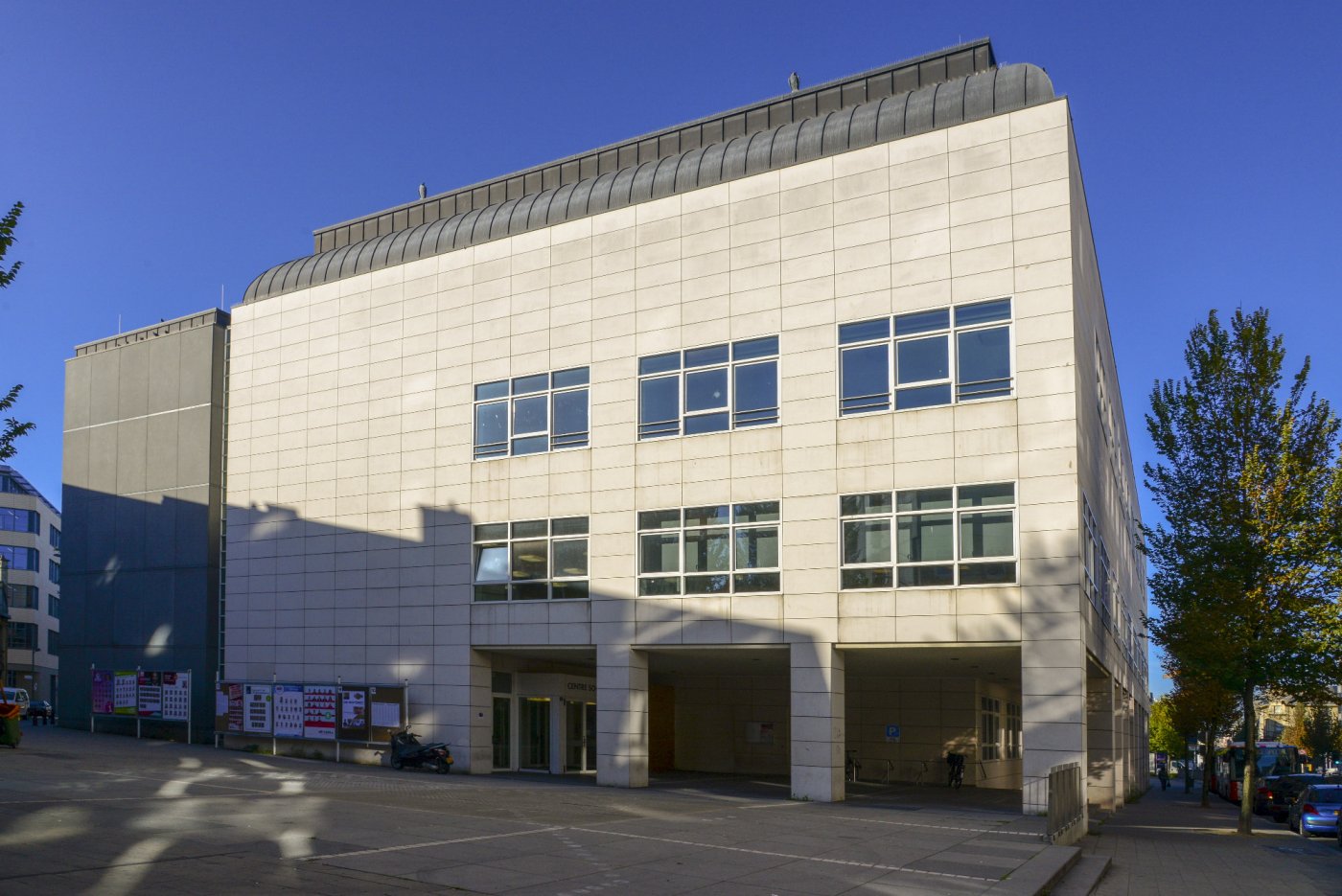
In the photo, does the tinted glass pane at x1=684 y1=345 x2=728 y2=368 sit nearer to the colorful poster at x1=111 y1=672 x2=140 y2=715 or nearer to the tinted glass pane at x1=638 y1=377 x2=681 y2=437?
the tinted glass pane at x1=638 y1=377 x2=681 y2=437

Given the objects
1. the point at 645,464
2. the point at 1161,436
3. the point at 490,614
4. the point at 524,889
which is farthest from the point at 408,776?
the point at 1161,436

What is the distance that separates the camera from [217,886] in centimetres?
1196

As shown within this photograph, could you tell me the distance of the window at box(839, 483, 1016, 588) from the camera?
24906 mm

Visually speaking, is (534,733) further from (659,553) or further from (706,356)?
(706,356)

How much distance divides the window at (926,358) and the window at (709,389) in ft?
6.56

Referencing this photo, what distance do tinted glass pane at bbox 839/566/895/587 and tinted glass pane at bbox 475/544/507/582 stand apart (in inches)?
395

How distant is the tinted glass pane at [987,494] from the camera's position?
81.8 feet

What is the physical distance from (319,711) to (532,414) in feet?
36.1

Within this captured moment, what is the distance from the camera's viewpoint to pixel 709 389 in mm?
29125

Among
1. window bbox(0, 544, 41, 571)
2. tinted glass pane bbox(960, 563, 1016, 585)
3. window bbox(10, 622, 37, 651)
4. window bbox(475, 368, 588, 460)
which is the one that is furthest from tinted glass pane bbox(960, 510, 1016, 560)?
window bbox(0, 544, 41, 571)

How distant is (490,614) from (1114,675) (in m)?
20.7

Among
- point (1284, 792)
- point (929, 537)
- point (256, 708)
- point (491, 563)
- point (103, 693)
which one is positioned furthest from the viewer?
point (103, 693)

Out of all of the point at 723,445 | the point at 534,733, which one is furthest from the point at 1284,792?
the point at 534,733

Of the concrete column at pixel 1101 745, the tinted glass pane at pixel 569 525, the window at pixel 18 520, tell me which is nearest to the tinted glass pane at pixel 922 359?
the tinted glass pane at pixel 569 525
